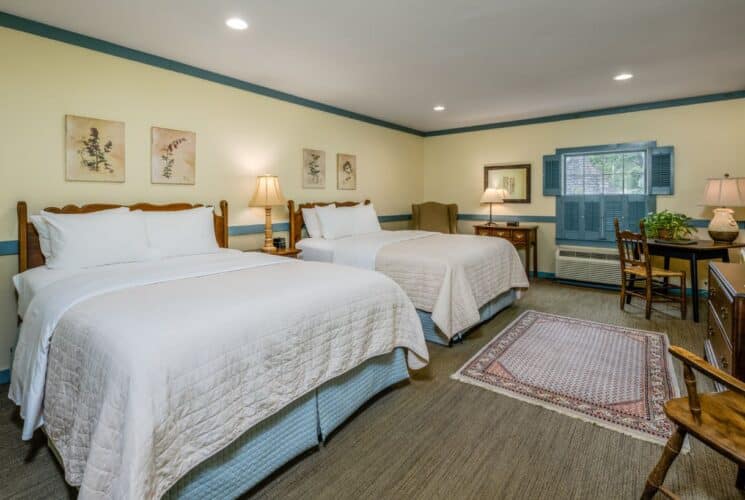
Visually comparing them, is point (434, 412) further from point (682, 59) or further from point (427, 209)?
point (427, 209)

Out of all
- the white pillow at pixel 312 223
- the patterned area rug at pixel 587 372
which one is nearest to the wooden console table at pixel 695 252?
the patterned area rug at pixel 587 372

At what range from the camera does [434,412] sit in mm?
2344

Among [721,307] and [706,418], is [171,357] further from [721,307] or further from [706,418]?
[721,307]

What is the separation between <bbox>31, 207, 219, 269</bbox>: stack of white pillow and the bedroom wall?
33cm

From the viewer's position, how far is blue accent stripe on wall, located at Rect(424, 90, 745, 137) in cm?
452

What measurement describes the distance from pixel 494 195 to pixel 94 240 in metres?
4.88

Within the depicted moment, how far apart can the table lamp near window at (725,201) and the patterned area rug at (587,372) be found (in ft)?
4.87

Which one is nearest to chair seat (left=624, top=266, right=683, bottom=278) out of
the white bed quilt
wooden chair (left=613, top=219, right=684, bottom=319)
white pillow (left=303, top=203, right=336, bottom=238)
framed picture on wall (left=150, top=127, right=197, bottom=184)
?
wooden chair (left=613, top=219, right=684, bottom=319)

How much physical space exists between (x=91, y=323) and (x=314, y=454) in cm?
115

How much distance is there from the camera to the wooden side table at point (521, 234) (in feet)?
18.5

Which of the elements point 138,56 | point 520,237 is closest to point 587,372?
point 520,237

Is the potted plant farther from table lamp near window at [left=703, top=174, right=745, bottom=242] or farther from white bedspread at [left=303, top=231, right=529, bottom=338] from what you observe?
white bedspread at [left=303, top=231, right=529, bottom=338]

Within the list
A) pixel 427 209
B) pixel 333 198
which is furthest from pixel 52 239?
pixel 427 209

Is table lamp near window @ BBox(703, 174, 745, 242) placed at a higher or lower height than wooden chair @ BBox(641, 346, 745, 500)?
higher
